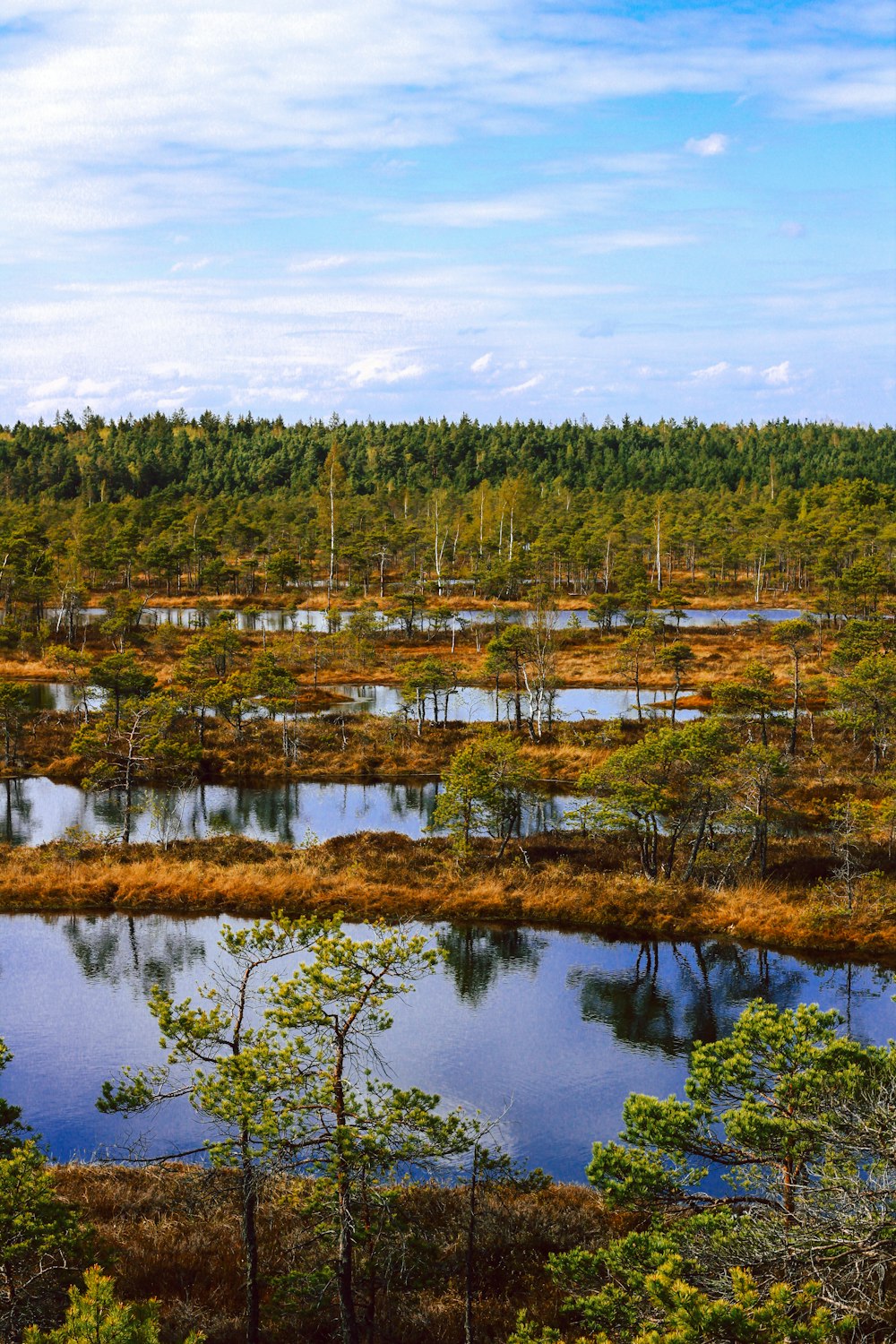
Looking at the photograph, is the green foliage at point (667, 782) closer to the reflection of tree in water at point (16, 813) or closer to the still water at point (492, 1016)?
the still water at point (492, 1016)

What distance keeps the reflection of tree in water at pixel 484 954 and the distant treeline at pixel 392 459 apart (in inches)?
4652

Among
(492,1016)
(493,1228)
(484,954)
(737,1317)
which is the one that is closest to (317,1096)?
(737,1317)

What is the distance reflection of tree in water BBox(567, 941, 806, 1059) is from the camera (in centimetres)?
2803

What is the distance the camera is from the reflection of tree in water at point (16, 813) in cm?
4219

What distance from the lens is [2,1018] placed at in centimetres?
2806

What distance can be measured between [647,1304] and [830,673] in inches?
2113

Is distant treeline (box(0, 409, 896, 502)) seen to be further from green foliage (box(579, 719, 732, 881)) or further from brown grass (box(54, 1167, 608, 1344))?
brown grass (box(54, 1167, 608, 1344))

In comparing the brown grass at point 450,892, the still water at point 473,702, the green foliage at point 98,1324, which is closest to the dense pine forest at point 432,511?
the still water at point 473,702

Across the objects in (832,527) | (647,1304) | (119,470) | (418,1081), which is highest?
(119,470)


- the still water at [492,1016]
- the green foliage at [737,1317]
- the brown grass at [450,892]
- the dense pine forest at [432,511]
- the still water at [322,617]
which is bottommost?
the still water at [492,1016]

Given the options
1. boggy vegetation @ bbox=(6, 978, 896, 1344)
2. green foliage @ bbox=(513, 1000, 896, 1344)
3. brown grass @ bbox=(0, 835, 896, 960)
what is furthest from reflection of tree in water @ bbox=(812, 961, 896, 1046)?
green foliage @ bbox=(513, 1000, 896, 1344)

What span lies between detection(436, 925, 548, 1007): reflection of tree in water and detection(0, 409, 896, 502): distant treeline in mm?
118151

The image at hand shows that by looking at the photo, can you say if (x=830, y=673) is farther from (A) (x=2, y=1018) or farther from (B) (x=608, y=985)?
(A) (x=2, y=1018)

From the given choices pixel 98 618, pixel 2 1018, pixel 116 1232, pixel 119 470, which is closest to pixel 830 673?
pixel 2 1018
